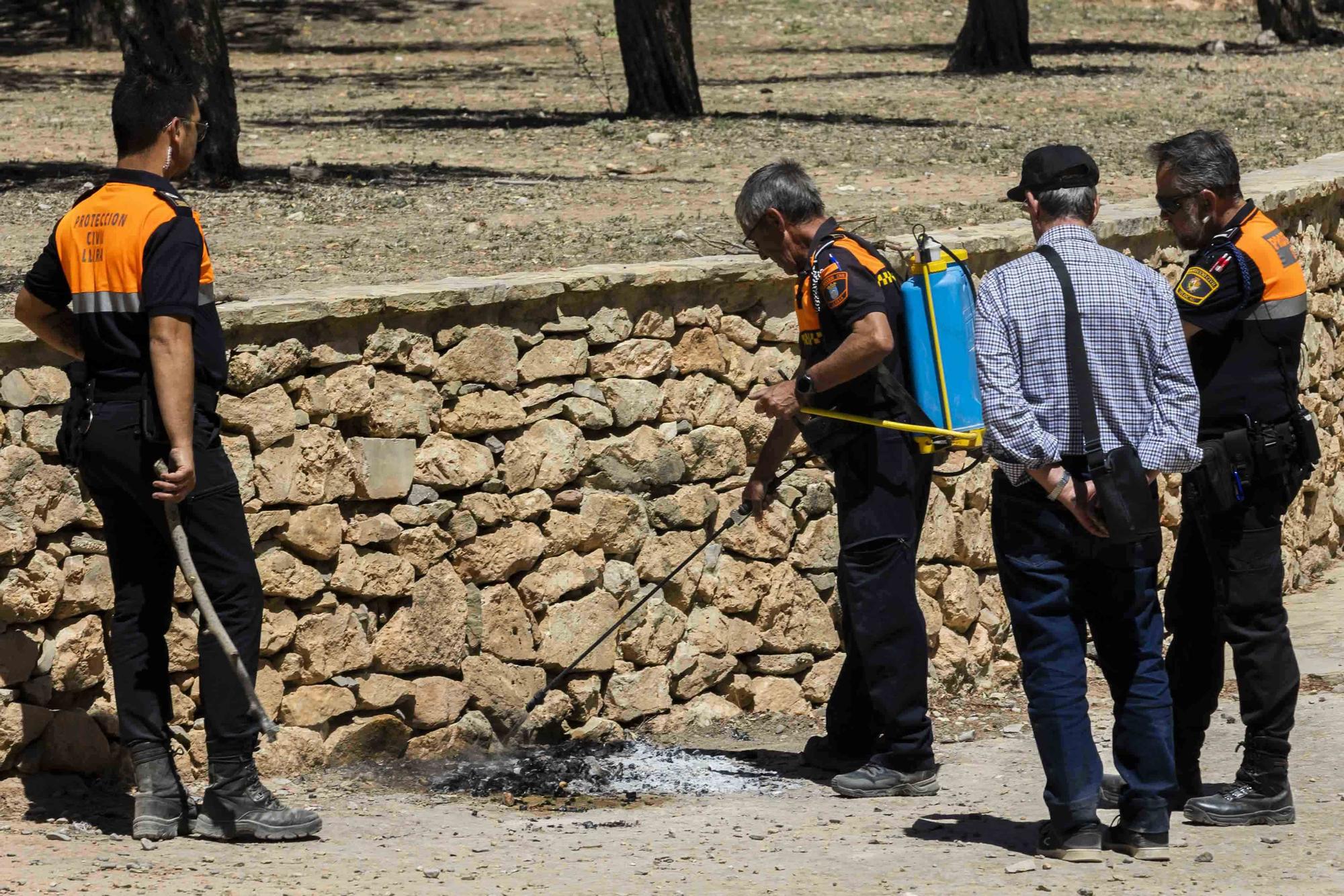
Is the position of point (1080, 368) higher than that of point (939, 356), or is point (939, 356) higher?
point (1080, 368)

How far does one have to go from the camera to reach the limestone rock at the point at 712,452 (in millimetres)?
6516

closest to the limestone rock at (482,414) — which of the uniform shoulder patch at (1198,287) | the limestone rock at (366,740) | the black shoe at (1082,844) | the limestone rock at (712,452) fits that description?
the limestone rock at (712,452)

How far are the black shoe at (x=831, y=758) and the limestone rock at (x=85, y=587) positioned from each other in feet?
7.46

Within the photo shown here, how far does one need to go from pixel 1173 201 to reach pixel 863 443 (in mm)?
1112

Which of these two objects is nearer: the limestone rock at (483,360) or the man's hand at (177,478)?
the man's hand at (177,478)

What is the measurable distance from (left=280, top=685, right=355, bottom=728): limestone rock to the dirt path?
195mm

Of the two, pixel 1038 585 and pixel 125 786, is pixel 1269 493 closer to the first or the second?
pixel 1038 585

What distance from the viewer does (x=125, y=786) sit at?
17.7 feet

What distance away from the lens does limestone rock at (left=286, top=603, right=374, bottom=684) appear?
5762 mm

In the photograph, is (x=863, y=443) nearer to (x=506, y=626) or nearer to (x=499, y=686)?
(x=506, y=626)

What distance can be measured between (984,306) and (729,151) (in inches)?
325

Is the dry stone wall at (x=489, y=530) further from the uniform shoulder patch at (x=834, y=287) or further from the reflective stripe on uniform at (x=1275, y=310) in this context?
the reflective stripe on uniform at (x=1275, y=310)

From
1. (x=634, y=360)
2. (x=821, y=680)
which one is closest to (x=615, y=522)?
(x=634, y=360)

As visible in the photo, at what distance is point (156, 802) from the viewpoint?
15.7ft
